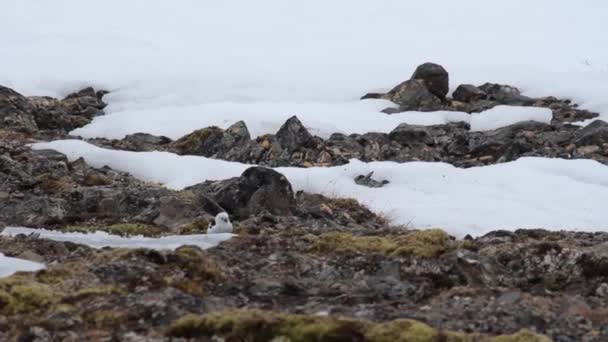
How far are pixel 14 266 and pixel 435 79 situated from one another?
72.0ft

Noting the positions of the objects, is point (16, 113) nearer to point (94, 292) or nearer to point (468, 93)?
point (468, 93)

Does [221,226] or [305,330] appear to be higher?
[221,226]

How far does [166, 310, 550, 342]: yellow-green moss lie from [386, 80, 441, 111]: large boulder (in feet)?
67.9

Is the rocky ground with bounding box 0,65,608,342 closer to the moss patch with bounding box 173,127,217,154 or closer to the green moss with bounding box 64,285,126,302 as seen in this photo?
the green moss with bounding box 64,285,126,302

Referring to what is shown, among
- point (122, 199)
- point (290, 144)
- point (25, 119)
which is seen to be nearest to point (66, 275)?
point (122, 199)

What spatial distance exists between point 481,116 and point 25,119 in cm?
1357

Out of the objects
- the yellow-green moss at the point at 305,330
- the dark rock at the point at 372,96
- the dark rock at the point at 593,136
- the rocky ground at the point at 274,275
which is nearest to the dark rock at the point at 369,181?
the rocky ground at the point at 274,275

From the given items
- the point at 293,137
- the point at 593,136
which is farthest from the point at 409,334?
the point at 593,136

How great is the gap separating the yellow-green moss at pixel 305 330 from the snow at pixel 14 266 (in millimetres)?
2363

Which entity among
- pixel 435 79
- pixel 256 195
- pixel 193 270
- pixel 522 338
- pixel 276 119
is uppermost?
pixel 435 79

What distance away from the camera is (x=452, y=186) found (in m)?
15.4

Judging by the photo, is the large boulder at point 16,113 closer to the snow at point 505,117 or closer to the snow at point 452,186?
the snow at point 452,186

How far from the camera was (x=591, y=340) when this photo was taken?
19.2 ft

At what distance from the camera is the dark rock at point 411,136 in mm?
21109
